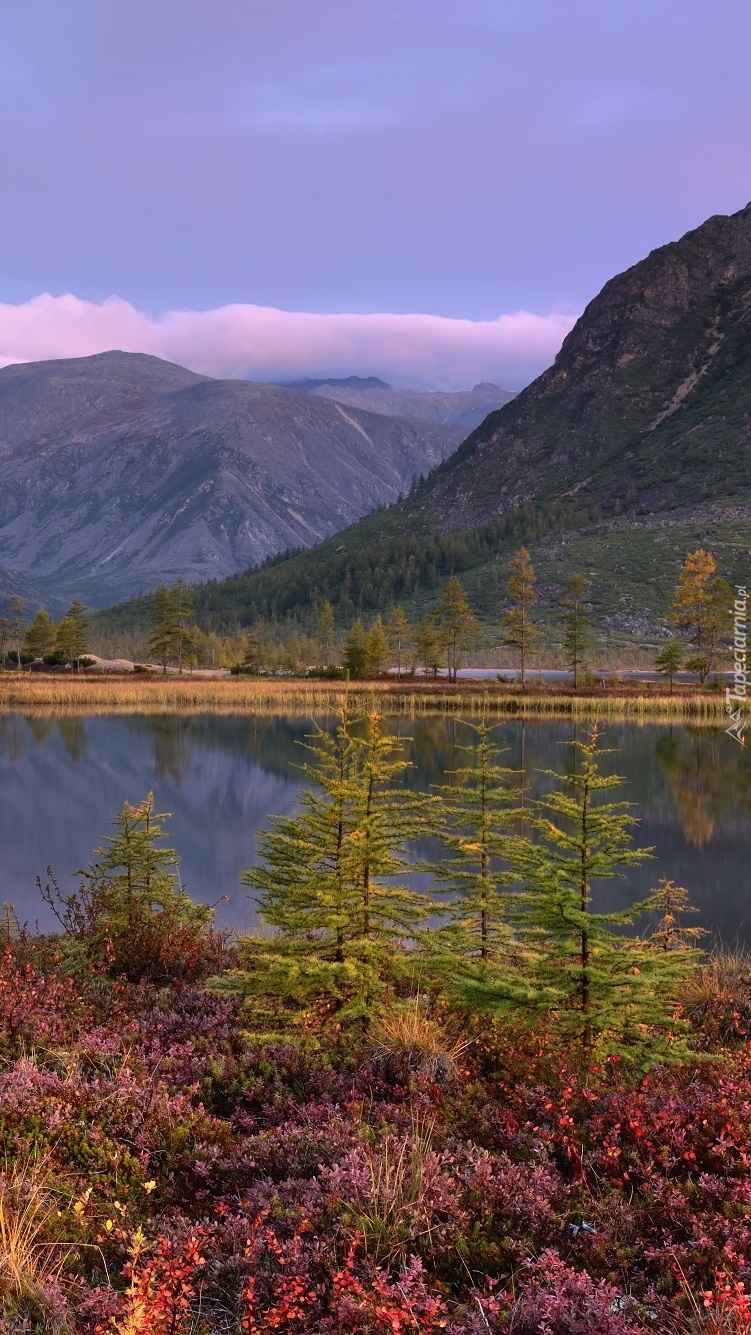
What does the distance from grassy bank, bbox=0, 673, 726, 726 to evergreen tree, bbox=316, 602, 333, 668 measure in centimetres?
3760

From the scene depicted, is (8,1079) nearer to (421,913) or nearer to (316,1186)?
(316,1186)

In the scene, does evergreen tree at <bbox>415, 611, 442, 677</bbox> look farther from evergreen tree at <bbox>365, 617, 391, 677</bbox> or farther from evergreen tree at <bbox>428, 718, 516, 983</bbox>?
evergreen tree at <bbox>428, 718, 516, 983</bbox>

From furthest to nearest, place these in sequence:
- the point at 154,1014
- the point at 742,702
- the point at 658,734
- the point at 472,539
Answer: the point at 472,539, the point at 742,702, the point at 658,734, the point at 154,1014

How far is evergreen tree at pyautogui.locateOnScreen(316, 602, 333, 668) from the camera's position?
11925cm

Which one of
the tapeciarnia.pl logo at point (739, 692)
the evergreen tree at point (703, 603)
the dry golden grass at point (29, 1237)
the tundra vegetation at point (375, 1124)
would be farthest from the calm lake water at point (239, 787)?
the evergreen tree at point (703, 603)

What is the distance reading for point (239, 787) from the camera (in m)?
35.0

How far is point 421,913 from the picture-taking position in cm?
856

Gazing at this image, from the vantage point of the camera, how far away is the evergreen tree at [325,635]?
11925cm

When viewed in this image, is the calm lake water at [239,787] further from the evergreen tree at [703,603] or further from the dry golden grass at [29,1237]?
the evergreen tree at [703,603]

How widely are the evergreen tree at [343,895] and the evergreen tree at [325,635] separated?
10978 centimetres

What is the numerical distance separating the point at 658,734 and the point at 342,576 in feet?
487

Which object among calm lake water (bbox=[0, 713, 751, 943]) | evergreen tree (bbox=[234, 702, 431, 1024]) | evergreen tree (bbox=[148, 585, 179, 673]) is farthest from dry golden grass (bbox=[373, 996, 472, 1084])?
evergreen tree (bbox=[148, 585, 179, 673])

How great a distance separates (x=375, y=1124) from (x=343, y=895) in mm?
2997

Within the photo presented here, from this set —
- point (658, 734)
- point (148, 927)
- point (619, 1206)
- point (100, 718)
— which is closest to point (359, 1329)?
point (619, 1206)
